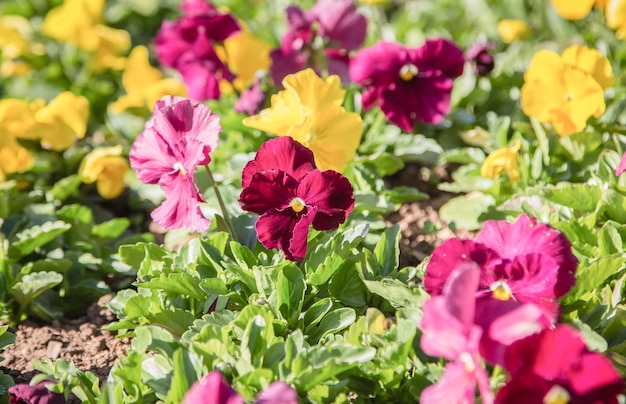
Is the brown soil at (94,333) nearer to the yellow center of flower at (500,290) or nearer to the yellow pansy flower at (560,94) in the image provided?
the yellow pansy flower at (560,94)

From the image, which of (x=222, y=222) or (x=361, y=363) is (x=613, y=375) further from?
(x=222, y=222)

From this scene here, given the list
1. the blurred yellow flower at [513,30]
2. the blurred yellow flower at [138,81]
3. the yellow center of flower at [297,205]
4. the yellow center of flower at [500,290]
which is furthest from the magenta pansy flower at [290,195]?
the blurred yellow flower at [513,30]

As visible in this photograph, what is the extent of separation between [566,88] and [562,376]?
142 cm

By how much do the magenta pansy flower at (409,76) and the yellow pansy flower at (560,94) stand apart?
0.94 feet

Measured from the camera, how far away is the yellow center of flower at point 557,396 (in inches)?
60.1

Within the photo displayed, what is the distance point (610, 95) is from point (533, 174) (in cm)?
57

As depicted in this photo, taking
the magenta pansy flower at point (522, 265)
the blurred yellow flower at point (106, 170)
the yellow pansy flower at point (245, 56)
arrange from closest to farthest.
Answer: the magenta pansy flower at point (522, 265), the blurred yellow flower at point (106, 170), the yellow pansy flower at point (245, 56)

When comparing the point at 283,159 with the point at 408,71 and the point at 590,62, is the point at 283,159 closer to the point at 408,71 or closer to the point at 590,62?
the point at 408,71

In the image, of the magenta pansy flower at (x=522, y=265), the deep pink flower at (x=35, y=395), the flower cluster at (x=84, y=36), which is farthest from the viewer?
the flower cluster at (x=84, y=36)

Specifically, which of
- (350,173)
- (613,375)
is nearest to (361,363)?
(613,375)

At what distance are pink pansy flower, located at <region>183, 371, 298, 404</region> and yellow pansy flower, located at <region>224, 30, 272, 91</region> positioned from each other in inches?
80.8

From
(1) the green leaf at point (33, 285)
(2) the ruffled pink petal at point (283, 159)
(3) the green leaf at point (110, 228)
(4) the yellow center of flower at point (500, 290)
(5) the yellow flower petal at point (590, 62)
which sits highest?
(2) the ruffled pink petal at point (283, 159)

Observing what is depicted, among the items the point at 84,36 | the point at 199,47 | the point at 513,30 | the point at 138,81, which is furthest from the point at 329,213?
the point at 84,36

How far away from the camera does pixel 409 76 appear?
2844 mm
